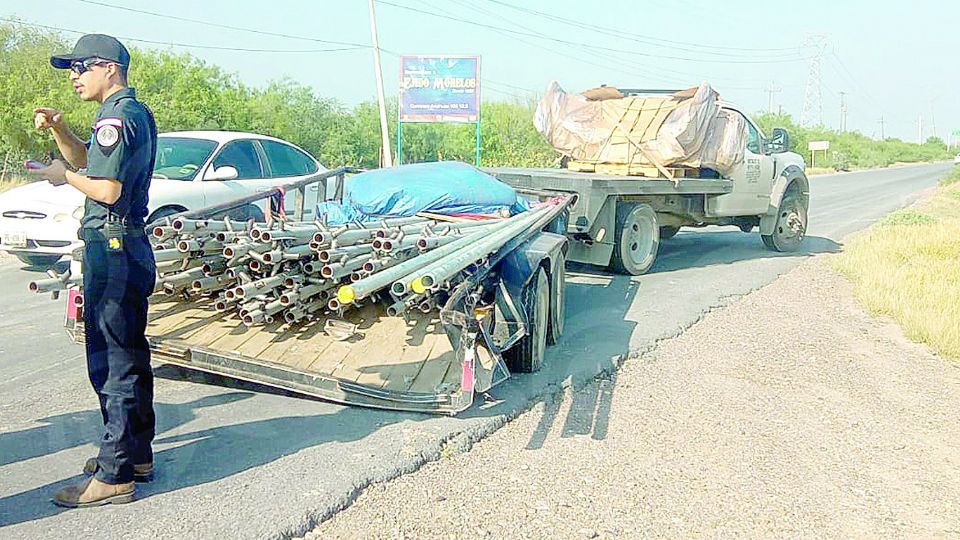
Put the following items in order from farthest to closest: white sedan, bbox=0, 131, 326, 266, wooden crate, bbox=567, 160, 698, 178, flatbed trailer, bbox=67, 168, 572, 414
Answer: wooden crate, bbox=567, 160, 698, 178 < white sedan, bbox=0, 131, 326, 266 < flatbed trailer, bbox=67, 168, 572, 414

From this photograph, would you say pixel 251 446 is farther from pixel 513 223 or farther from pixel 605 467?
pixel 513 223

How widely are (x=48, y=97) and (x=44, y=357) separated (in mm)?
18889

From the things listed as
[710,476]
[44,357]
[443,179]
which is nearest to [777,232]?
[443,179]

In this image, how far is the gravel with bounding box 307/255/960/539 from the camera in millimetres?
4023

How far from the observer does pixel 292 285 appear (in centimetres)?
552

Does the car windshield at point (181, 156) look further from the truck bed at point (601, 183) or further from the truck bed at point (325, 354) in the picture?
the truck bed at point (325, 354)

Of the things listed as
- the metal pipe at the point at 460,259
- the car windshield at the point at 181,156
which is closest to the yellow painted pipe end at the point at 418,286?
the metal pipe at the point at 460,259

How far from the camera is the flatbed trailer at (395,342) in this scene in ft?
16.3

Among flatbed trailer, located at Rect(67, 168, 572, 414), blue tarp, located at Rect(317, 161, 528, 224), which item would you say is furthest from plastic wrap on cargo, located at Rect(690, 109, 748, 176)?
flatbed trailer, located at Rect(67, 168, 572, 414)

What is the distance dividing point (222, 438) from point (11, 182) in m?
17.0

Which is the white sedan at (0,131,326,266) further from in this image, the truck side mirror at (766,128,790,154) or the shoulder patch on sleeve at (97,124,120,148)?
the truck side mirror at (766,128,790,154)

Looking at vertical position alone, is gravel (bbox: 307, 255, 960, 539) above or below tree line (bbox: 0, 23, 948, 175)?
below

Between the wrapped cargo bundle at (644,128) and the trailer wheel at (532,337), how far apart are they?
5.16 metres

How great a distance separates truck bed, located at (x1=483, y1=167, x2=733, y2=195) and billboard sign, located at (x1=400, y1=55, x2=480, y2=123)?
58.4 feet
